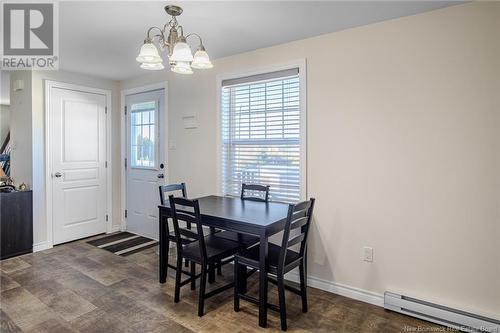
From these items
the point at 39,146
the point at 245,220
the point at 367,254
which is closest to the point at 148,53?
the point at 245,220

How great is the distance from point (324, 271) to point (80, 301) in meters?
2.13

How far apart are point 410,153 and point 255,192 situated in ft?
5.02

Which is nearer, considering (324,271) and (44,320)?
(44,320)

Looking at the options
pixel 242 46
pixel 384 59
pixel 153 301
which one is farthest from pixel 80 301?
pixel 384 59

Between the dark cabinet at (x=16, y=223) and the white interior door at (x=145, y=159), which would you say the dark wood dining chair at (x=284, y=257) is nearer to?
the white interior door at (x=145, y=159)

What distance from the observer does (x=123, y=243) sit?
4035mm

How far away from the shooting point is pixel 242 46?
299 centimetres

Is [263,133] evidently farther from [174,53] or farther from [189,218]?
[174,53]

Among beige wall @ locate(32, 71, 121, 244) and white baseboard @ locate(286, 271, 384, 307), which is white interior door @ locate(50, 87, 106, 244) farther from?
white baseboard @ locate(286, 271, 384, 307)

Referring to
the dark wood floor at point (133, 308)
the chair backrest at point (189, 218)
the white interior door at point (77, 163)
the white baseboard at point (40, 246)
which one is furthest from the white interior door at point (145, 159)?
the chair backrest at point (189, 218)

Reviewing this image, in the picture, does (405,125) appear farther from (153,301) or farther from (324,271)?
(153,301)

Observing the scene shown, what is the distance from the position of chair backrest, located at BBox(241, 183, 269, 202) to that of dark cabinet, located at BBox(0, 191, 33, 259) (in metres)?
2.70

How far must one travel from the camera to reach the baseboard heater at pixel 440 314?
6.60ft

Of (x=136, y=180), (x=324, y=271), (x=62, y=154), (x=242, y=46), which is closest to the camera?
(x=324, y=271)
